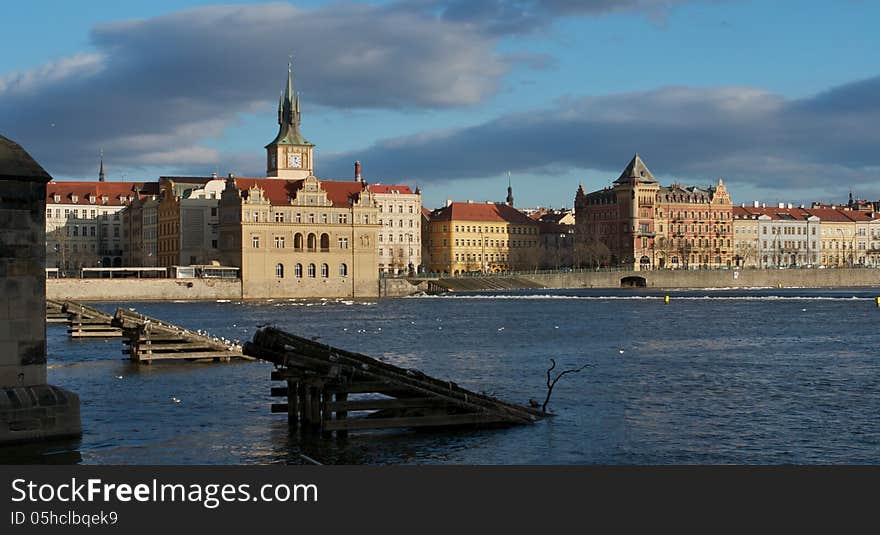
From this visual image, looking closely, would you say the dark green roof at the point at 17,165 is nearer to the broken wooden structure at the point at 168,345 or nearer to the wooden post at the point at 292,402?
the wooden post at the point at 292,402

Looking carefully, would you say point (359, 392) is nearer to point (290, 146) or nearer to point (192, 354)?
point (192, 354)

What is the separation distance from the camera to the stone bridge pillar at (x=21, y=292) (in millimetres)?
24828

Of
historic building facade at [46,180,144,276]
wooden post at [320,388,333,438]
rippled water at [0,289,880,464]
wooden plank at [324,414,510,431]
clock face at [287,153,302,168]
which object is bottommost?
rippled water at [0,289,880,464]

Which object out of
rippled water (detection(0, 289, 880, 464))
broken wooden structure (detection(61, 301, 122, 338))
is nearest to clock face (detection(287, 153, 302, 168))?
rippled water (detection(0, 289, 880, 464))

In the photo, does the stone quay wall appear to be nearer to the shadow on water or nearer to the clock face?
the clock face

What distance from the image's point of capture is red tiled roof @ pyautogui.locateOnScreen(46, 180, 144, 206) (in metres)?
178

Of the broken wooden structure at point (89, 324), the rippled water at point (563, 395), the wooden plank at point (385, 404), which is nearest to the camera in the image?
the rippled water at point (563, 395)

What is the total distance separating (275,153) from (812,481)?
6373 inches

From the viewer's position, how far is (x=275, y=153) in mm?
180375

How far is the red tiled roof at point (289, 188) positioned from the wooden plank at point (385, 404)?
4873 inches

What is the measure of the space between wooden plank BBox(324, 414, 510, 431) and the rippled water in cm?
35

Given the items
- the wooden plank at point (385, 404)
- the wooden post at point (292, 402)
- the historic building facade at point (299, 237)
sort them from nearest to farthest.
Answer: the wooden plank at point (385, 404), the wooden post at point (292, 402), the historic building facade at point (299, 237)

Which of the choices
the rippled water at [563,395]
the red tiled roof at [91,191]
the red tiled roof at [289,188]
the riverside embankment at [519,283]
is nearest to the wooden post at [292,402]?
the rippled water at [563,395]

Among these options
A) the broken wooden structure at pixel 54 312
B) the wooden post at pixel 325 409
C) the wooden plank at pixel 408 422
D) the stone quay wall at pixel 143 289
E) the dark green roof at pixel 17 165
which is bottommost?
the wooden plank at pixel 408 422
